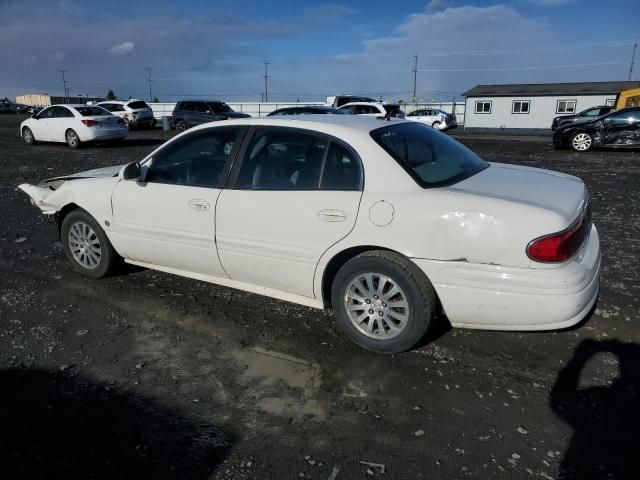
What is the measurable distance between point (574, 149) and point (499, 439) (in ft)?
52.8

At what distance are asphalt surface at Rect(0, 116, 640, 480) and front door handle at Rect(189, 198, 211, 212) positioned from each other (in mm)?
874

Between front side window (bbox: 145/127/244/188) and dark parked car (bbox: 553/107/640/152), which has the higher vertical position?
front side window (bbox: 145/127/244/188)

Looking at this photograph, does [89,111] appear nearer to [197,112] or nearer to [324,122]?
[197,112]

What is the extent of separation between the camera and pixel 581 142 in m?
16.0

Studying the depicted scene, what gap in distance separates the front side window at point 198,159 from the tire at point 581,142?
15.3 m

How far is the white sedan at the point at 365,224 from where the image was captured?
9.61 ft

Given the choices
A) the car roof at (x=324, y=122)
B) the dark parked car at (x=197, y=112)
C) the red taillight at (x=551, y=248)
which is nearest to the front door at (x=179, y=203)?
the car roof at (x=324, y=122)

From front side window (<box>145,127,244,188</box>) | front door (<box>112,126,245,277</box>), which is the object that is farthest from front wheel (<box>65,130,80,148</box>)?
front side window (<box>145,127,244,188</box>)

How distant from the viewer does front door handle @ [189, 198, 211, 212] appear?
151 inches

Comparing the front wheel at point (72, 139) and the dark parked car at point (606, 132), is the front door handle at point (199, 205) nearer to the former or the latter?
the front wheel at point (72, 139)

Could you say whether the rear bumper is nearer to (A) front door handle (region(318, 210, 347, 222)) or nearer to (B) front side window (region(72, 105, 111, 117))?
(A) front door handle (region(318, 210, 347, 222))

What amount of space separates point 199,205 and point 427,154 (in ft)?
5.91

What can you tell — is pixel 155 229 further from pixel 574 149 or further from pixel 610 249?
pixel 574 149

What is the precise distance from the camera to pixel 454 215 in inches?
117
